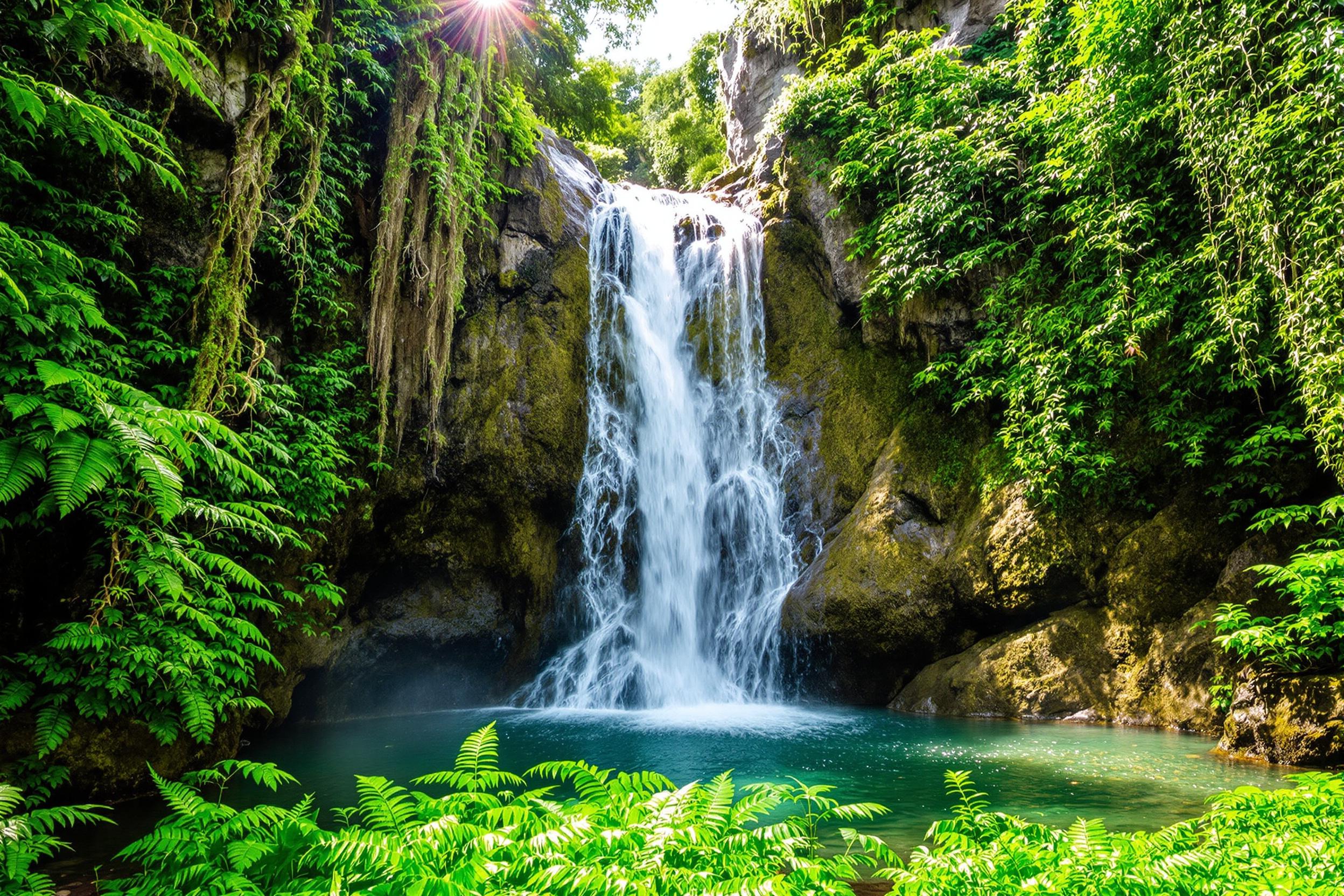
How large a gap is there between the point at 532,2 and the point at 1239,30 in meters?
11.3

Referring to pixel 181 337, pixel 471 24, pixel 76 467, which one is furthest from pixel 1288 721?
pixel 471 24

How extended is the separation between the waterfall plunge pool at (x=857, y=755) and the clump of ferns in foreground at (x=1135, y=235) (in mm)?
1538

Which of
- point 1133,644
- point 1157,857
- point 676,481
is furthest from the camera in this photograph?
point 676,481

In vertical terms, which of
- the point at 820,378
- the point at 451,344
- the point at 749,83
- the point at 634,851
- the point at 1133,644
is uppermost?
the point at 749,83

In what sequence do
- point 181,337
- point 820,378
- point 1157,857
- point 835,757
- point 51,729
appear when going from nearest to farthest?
point 1157,857 < point 51,729 < point 835,757 < point 181,337 < point 820,378

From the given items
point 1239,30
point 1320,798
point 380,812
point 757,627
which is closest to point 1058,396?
point 1239,30

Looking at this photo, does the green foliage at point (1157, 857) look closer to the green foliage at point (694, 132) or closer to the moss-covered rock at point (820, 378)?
the moss-covered rock at point (820, 378)

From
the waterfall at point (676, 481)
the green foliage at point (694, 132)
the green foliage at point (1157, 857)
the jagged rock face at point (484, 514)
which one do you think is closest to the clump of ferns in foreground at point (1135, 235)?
the waterfall at point (676, 481)

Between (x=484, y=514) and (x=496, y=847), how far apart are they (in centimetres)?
871

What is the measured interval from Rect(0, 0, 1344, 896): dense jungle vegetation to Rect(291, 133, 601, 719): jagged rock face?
31.8 inches

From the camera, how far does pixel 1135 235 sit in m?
8.73

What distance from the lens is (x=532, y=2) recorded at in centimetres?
1258

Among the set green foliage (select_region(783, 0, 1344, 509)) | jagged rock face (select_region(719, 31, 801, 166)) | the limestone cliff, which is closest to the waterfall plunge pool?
the limestone cliff

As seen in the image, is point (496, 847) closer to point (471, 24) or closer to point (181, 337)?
point (181, 337)
